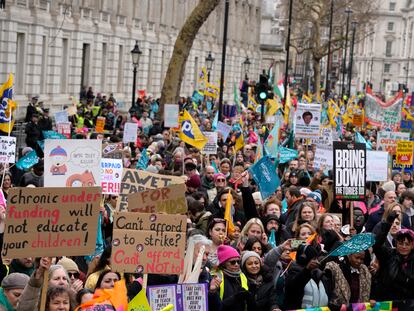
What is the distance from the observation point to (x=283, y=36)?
92500mm

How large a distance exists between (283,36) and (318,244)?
82.1m

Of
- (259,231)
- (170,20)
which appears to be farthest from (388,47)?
(259,231)

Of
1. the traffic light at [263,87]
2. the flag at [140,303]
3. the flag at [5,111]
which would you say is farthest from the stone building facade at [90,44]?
the flag at [140,303]

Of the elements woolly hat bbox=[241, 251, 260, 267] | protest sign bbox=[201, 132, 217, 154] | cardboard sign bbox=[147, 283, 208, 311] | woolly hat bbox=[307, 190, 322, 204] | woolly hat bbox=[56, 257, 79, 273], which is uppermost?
protest sign bbox=[201, 132, 217, 154]

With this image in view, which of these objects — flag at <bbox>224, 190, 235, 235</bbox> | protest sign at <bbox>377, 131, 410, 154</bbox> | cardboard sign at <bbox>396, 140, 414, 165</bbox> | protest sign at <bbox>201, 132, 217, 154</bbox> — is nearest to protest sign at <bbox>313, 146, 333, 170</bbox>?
cardboard sign at <bbox>396, 140, 414, 165</bbox>

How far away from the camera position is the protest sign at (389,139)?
73.6 feet

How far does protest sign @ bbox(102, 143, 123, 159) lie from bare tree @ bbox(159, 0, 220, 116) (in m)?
16.4

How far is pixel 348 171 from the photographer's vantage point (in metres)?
14.5

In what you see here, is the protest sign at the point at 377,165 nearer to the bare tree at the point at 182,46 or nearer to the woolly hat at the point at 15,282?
the woolly hat at the point at 15,282

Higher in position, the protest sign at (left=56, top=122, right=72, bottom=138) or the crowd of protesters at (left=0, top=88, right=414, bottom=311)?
the protest sign at (left=56, top=122, right=72, bottom=138)

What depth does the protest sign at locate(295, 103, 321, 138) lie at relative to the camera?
78.2 ft

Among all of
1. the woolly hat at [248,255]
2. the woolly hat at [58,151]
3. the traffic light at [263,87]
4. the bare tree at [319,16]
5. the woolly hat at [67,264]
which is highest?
the bare tree at [319,16]

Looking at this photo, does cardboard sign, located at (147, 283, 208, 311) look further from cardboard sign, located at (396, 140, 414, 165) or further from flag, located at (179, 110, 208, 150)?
cardboard sign, located at (396, 140, 414, 165)

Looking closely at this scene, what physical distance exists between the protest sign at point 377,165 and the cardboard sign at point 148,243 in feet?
30.0
